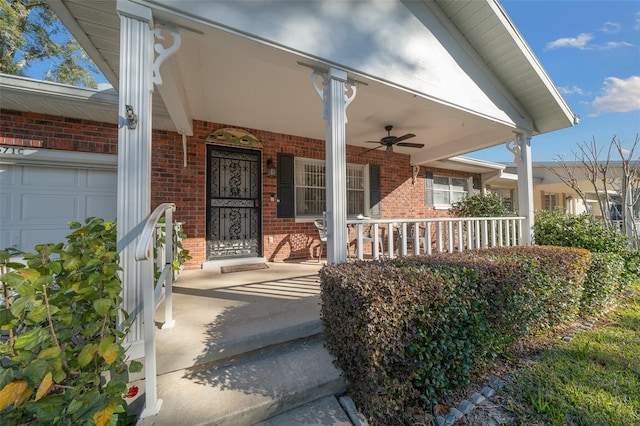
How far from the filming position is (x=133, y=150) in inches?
75.4

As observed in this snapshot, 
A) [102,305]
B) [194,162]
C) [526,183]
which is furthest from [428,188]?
[102,305]

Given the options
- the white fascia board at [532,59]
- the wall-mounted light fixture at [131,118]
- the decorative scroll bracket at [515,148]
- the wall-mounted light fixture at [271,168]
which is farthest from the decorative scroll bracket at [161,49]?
the decorative scroll bracket at [515,148]

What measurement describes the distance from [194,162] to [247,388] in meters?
4.02

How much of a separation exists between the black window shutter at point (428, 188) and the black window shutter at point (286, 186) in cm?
428

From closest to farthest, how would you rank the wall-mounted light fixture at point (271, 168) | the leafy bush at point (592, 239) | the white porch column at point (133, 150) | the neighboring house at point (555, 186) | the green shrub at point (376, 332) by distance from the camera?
1. the green shrub at point (376, 332)
2. the white porch column at point (133, 150)
3. the leafy bush at point (592, 239)
4. the wall-mounted light fixture at point (271, 168)
5. the neighboring house at point (555, 186)

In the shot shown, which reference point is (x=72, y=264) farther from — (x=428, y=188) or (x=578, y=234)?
(x=428, y=188)

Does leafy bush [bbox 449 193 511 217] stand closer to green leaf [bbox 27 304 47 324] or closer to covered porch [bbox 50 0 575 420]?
covered porch [bbox 50 0 575 420]

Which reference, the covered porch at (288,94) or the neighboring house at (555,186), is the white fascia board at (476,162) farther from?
the covered porch at (288,94)

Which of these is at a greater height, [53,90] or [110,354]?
[53,90]

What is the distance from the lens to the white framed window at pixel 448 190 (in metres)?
8.12

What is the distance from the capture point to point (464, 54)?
398cm

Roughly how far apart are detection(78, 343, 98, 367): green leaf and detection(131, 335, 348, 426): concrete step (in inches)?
19.1

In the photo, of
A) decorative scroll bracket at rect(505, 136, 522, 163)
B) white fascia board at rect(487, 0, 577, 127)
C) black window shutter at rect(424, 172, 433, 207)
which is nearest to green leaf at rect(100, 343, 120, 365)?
white fascia board at rect(487, 0, 577, 127)

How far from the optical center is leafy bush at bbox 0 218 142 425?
3.88 ft
